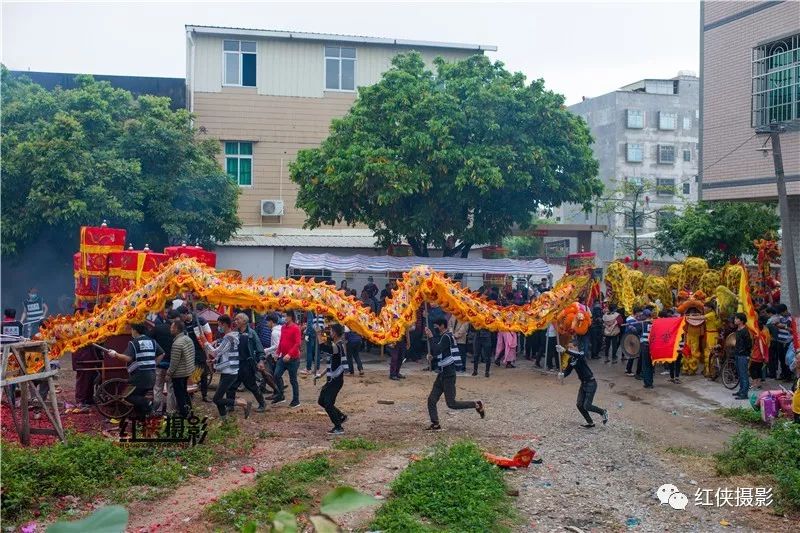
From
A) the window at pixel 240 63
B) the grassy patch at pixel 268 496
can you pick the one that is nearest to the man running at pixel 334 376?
the grassy patch at pixel 268 496

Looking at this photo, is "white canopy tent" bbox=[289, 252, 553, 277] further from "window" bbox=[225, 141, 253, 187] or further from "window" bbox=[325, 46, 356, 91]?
"window" bbox=[325, 46, 356, 91]

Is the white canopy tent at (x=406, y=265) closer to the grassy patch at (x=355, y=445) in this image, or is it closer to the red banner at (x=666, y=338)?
the red banner at (x=666, y=338)

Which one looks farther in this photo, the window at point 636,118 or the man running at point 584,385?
the window at point 636,118

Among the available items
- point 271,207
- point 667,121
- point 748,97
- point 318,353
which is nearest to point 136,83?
point 271,207

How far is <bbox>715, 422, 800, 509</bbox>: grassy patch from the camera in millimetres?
9586

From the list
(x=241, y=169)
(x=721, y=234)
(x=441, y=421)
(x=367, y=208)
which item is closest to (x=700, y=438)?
(x=441, y=421)

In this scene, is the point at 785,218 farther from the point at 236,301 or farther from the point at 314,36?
the point at 314,36

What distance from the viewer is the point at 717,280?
20.2 m

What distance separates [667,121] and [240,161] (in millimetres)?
24420

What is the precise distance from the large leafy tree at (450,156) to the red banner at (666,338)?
580cm

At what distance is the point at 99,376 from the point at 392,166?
9.82m

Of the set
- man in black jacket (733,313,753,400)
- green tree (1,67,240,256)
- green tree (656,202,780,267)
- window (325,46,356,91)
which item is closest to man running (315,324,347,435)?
man in black jacket (733,313,753,400)

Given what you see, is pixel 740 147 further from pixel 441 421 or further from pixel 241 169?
pixel 241 169

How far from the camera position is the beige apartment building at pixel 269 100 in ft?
101
